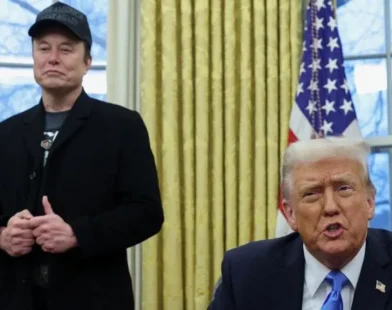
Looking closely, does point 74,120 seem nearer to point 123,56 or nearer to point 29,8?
point 123,56

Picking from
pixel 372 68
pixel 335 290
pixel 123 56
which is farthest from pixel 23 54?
pixel 335 290

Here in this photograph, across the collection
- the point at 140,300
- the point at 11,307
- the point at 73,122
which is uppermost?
the point at 73,122

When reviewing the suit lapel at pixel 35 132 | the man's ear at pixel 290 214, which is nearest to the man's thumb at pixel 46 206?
the suit lapel at pixel 35 132

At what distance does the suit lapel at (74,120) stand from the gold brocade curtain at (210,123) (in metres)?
1.38

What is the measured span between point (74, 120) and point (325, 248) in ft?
3.91

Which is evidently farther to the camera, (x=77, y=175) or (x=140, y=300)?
(x=140, y=300)

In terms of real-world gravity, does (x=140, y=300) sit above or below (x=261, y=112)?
below

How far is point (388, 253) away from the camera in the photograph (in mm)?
2404

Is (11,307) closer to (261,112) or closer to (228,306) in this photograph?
(228,306)

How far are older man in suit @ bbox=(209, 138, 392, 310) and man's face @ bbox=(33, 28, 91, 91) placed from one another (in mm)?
1102

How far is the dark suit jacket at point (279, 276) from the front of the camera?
2.28m

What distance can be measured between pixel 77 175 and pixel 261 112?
1.73 meters

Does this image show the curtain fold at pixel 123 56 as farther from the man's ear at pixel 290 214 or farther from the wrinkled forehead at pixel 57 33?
the man's ear at pixel 290 214

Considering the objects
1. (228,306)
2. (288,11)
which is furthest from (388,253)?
(288,11)
